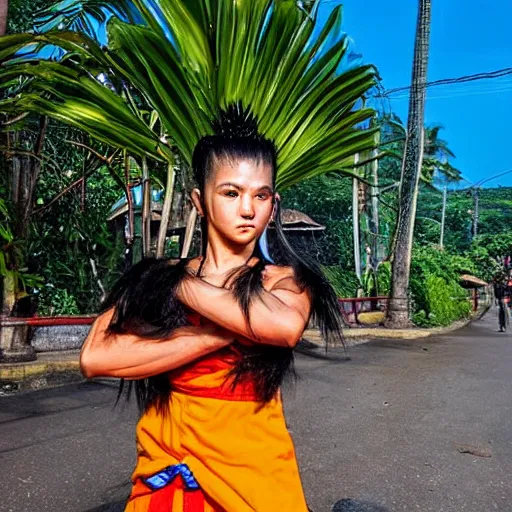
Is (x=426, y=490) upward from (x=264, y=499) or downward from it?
downward

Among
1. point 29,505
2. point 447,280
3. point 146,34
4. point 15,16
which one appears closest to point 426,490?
point 29,505

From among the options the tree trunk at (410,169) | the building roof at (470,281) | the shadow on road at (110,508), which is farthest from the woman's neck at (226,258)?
the building roof at (470,281)

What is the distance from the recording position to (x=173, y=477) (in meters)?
1.41

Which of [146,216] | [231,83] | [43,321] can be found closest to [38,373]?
[43,321]

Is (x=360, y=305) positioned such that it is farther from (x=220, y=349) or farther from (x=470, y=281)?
(x=220, y=349)

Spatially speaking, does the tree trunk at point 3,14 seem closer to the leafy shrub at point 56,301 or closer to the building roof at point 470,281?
the leafy shrub at point 56,301

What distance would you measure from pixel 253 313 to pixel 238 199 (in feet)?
0.99

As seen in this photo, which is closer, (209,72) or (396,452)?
(209,72)

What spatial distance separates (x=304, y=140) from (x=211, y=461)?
4.36ft

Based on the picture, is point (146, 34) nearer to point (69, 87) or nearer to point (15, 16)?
point (69, 87)

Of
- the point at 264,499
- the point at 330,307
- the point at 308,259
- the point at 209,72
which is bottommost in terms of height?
the point at 264,499

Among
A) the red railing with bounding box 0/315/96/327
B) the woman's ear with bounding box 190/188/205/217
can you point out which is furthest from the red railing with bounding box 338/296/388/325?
the woman's ear with bounding box 190/188/205/217

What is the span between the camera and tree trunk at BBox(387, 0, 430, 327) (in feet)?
49.0

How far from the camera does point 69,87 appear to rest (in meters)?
3.14
